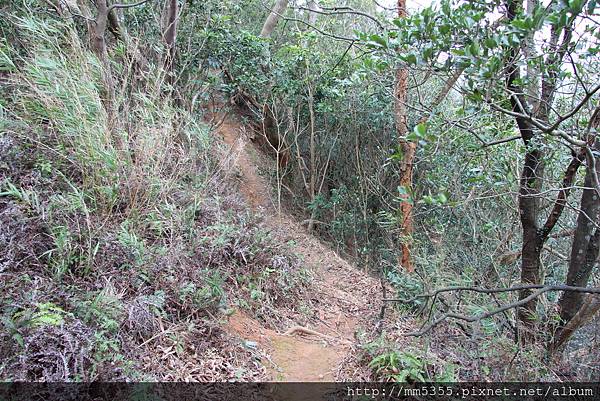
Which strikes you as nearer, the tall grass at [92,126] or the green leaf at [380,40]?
the green leaf at [380,40]

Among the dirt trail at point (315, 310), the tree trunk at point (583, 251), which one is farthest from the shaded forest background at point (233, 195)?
the dirt trail at point (315, 310)

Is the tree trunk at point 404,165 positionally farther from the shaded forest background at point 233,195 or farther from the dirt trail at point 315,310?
the dirt trail at point 315,310

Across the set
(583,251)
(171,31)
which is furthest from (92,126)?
(583,251)

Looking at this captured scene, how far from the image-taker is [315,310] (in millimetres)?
4516

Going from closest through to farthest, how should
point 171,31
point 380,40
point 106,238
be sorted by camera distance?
1. point 380,40
2. point 106,238
3. point 171,31

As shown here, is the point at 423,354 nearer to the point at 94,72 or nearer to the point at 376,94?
the point at 94,72

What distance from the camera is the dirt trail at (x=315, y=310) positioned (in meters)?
3.21

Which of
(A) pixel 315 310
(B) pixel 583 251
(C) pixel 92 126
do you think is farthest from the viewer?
(A) pixel 315 310

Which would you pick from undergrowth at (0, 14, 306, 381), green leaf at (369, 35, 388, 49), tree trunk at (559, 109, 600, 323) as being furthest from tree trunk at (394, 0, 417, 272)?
green leaf at (369, 35, 388, 49)

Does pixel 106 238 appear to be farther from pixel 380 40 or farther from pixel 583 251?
pixel 583 251

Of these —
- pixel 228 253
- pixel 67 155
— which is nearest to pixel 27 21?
pixel 67 155

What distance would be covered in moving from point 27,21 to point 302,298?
384 cm

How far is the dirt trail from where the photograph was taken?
10.5 feet

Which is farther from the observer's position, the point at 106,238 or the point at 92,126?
the point at 92,126
